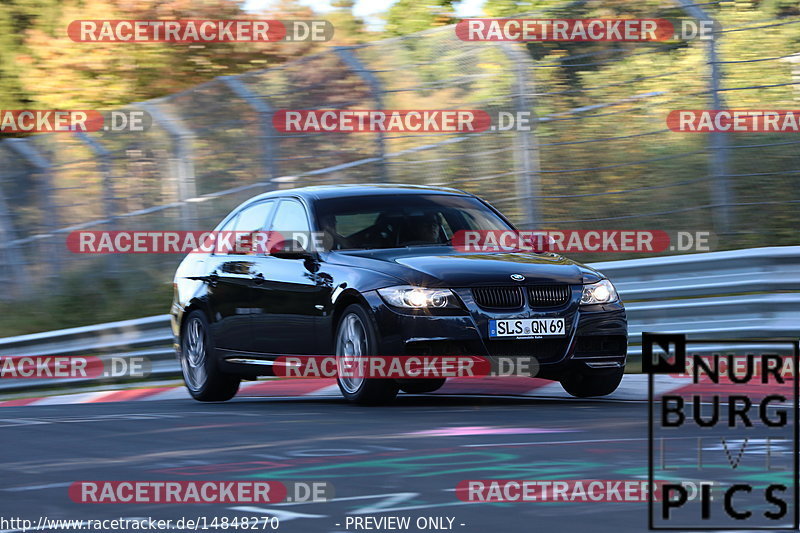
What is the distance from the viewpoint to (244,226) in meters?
12.4

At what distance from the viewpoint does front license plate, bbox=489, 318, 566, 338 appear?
10078 millimetres

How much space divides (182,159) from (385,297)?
899 centimetres

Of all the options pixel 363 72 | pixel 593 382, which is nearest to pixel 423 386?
pixel 593 382

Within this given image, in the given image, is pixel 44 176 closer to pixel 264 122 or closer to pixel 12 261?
pixel 12 261

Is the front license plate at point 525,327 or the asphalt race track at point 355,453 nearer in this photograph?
the asphalt race track at point 355,453

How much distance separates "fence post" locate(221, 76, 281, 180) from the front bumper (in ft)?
22.6

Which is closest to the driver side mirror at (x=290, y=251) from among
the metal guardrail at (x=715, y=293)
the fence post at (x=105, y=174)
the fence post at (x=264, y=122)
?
the metal guardrail at (x=715, y=293)

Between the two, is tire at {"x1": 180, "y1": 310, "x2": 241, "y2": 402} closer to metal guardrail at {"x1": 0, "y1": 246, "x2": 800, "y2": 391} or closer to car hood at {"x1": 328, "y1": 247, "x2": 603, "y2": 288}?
car hood at {"x1": 328, "y1": 247, "x2": 603, "y2": 288}

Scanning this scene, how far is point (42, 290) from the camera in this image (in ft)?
70.8

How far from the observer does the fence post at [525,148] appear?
1477cm

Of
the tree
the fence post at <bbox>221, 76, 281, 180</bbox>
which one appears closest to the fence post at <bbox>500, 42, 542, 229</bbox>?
the fence post at <bbox>221, 76, 281, 180</bbox>

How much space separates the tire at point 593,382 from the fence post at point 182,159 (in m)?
8.08

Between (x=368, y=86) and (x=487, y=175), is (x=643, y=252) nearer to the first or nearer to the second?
(x=487, y=175)

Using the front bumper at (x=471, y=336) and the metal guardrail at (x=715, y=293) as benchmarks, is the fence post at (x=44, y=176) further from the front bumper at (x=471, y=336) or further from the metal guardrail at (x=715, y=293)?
the front bumper at (x=471, y=336)
